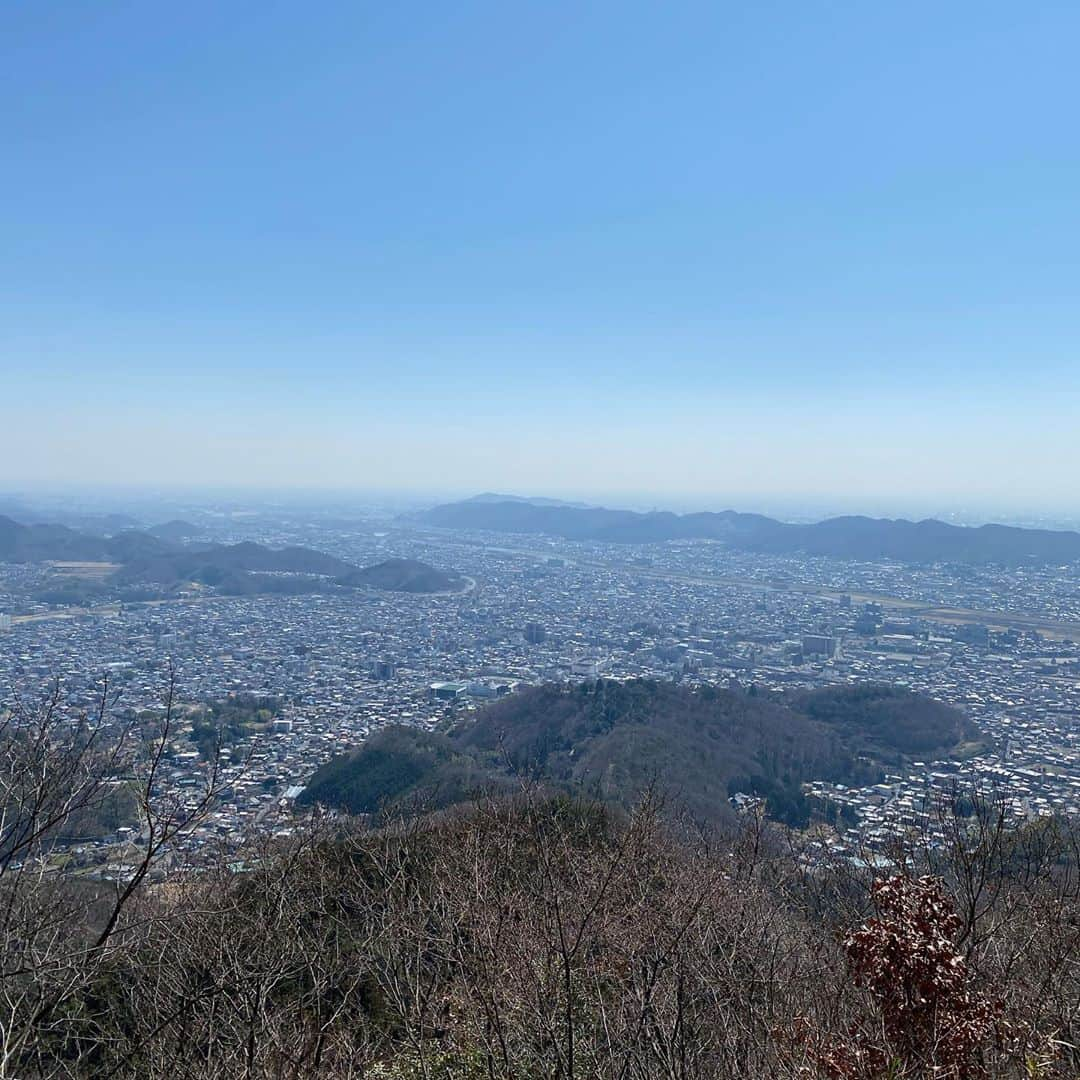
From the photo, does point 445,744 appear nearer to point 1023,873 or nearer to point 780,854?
point 780,854

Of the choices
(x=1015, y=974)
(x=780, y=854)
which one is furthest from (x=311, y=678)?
(x=1015, y=974)

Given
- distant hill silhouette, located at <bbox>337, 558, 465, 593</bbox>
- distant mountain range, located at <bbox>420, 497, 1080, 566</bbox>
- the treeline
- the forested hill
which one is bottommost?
the forested hill

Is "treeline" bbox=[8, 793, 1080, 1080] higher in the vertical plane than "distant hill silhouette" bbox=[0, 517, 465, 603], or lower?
higher

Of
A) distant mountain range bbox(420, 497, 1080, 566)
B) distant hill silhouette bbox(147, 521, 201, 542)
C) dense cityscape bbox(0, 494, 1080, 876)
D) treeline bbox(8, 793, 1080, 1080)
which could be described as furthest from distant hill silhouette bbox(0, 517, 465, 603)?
treeline bbox(8, 793, 1080, 1080)

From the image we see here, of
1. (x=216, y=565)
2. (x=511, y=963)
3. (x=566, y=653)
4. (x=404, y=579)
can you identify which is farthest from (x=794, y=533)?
(x=511, y=963)

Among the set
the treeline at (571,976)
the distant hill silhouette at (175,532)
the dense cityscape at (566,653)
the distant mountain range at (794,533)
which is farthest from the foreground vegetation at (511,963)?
the distant hill silhouette at (175,532)

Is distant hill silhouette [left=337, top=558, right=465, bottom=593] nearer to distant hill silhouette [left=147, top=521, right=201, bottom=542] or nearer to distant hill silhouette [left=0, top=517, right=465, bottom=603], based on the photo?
distant hill silhouette [left=0, top=517, right=465, bottom=603]

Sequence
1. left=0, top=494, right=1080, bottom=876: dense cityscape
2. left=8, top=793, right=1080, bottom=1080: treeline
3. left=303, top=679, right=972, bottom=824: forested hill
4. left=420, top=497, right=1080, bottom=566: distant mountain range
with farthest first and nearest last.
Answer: left=420, top=497, right=1080, bottom=566: distant mountain range < left=0, top=494, right=1080, bottom=876: dense cityscape < left=303, top=679, right=972, bottom=824: forested hill < left=8, top=793, right=1080, bottom=1080: treeline
